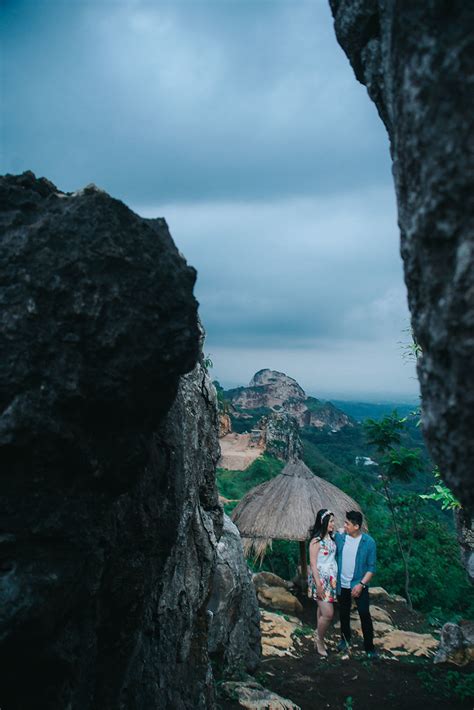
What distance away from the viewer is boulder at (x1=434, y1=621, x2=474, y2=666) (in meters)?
5.97

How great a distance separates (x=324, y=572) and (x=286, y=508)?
378cm

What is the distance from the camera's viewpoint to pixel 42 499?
204 centimetres

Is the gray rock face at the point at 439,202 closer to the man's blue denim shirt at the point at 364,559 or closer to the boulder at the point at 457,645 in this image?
the man's blue denim shirt at the point at 364,559

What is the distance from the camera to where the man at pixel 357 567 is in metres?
5.93

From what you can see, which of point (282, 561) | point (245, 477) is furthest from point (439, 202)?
point (245, 477)

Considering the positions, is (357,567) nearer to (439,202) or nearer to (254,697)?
(254,697)

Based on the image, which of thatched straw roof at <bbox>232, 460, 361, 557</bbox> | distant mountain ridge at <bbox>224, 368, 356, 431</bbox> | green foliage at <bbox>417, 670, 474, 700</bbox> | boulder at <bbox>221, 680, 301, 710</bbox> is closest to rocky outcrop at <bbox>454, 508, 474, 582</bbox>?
green foliage at <bbox>417, 670, 474, 700</bbox>

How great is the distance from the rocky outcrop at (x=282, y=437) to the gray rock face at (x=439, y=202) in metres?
29.4

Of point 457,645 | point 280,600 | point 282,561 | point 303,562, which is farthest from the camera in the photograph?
point 282,561

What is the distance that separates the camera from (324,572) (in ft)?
20.3

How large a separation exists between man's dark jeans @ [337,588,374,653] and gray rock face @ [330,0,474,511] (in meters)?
5.03

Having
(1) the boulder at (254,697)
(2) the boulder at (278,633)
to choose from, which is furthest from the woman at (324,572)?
(1) the boulder at (254,697)

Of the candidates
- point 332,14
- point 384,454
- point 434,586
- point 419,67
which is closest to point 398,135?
point 419,67

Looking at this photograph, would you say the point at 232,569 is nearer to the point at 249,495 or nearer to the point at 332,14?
the point at 249,495
